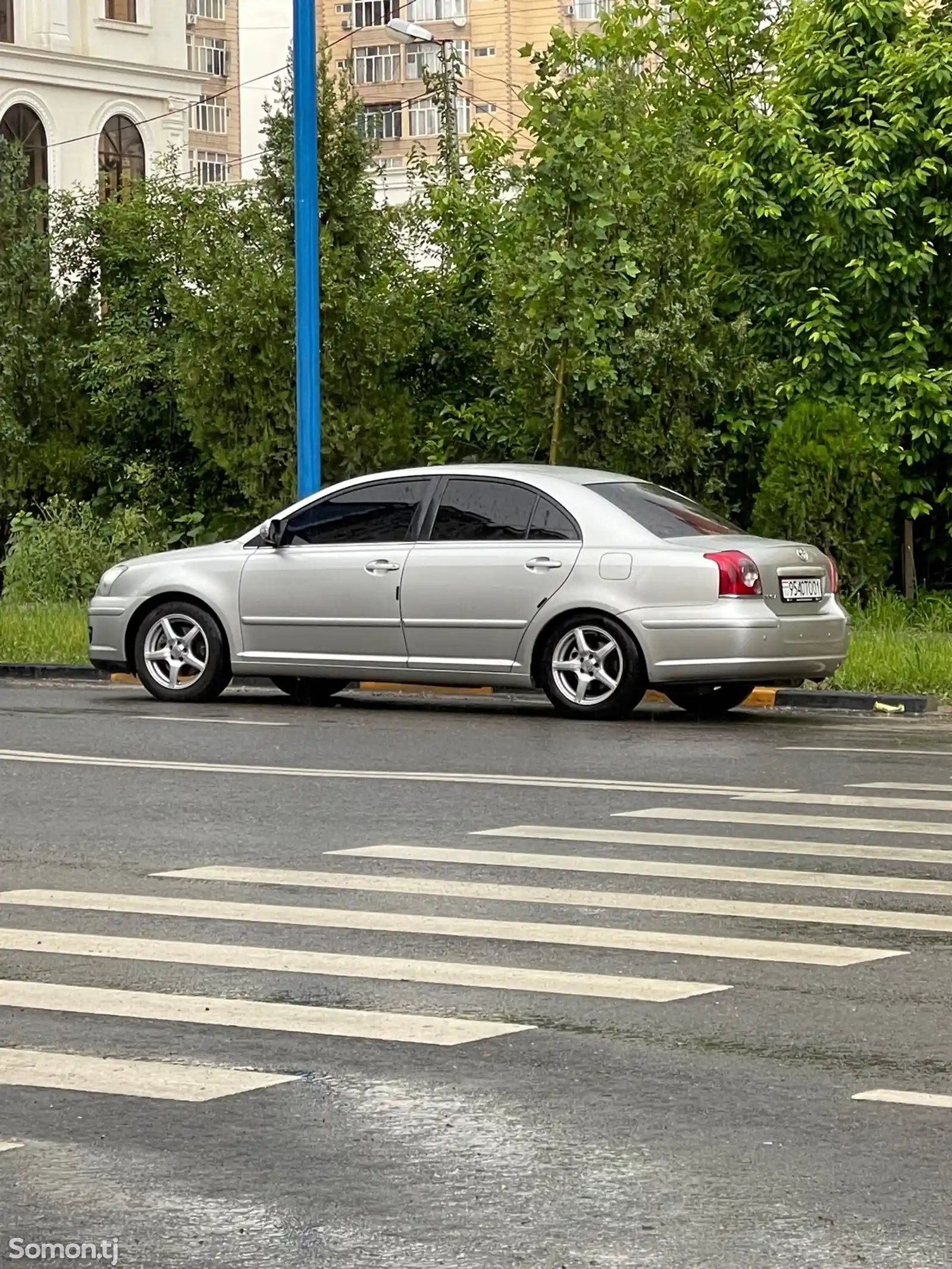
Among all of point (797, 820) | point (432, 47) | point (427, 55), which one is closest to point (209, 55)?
point (427, 55)

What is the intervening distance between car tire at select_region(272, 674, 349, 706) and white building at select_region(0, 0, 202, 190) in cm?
3955

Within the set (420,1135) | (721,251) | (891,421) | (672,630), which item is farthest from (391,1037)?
(721,251)

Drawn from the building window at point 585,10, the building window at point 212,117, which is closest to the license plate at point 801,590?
the building window at point 585,10

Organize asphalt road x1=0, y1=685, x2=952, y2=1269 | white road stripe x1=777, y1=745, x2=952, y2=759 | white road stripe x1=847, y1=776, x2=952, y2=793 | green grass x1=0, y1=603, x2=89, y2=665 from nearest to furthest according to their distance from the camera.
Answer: asphalt road x1=0, y1=685, x2=952, y2=1269
white road stripe x1=847, y1=776, x2=952, y2=793
white road stripe x1=777, y1=745, x2=952, y2=759
green grass x1=0, y1=603, x2=89, y2=665

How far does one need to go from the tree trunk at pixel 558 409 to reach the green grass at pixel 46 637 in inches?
170

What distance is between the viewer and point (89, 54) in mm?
56938

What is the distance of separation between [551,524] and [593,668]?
3.21 ft

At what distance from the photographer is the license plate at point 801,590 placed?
14727 millimetres

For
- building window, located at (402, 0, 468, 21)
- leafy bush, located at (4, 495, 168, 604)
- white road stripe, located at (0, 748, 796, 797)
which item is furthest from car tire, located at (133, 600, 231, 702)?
building window, located at (402, 0, 468, 21)

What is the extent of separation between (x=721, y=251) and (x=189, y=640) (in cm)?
884

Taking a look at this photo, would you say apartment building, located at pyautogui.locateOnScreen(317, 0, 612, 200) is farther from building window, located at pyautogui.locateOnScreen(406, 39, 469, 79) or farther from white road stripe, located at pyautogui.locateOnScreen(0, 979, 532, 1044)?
white road stripe, located at pyautogui.locateOnScreen(0, 979, 532, 1044)

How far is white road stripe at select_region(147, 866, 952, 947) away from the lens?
7.76 m

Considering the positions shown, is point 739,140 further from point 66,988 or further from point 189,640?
point 66,988

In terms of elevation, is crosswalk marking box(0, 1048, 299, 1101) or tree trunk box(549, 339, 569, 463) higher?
tree trunk box(549, 339, 569, 463)
